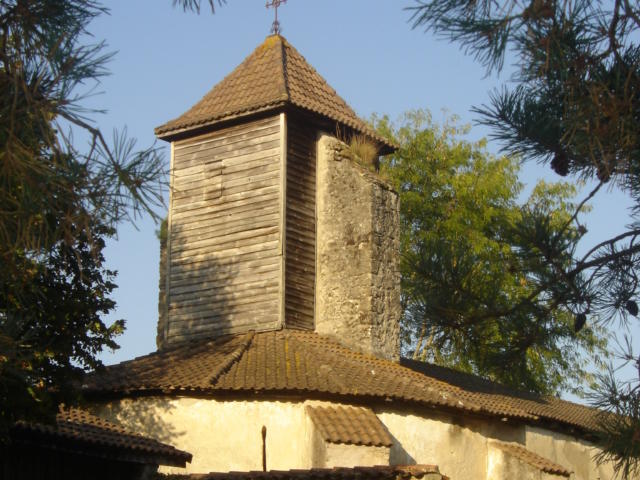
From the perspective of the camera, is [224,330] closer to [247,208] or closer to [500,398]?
[247,208]

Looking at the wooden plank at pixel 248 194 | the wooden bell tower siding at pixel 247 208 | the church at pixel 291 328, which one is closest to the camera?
the church at pixel 291 328

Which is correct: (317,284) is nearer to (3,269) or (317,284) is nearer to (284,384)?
(284,384)

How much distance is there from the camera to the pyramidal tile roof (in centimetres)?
2220

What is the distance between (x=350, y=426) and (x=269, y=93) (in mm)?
7755

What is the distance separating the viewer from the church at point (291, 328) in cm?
1811

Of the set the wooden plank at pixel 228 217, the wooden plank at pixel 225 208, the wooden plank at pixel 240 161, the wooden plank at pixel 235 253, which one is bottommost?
the wooden plank at pixel 235 253

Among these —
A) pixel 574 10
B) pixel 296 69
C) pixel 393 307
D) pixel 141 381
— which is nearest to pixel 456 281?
pixel 574 10

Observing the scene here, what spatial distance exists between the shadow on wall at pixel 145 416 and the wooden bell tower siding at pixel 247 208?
2.99 m

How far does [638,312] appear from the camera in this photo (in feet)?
29.2

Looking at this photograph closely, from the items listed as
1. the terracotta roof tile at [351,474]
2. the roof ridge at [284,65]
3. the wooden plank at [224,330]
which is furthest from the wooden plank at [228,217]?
the terracotta roof tile at [351,474]

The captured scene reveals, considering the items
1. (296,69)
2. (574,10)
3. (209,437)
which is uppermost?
(296,69)

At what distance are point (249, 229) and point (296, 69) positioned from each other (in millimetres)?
4062

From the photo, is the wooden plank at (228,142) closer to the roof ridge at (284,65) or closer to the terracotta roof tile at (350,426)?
the roof ridge at (284,65)

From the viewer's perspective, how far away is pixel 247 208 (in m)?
21.9
